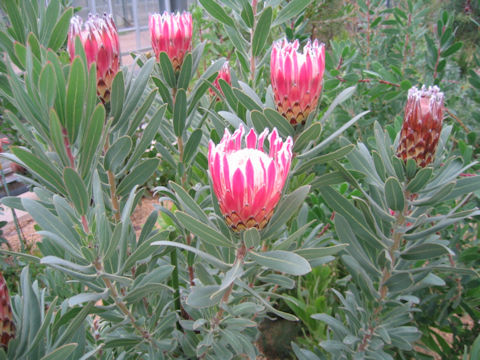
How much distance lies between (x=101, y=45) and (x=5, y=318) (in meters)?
0.53

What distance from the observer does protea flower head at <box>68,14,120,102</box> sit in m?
0.77

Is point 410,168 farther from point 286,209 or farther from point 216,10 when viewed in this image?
point 216,10

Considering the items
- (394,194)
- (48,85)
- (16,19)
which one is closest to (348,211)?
(394,194)

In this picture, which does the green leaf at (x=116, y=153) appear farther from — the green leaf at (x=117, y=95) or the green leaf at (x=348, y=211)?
the green leaf at (x=348, y=211)

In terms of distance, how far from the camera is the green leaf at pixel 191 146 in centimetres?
99

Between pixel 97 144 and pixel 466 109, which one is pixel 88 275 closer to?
pixel 97 144

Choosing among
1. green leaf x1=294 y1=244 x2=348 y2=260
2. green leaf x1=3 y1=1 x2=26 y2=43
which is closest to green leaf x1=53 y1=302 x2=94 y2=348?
green leaf x1=294 y1=244 x2=348 y2=260

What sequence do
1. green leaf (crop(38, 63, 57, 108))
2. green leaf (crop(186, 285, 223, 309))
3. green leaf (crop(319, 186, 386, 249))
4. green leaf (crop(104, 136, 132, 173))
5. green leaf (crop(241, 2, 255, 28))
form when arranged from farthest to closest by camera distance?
green leaf (crop(241, 2, 255, 28)) < green leaf (crop(319, 186, 386, 249)) < green leaf (crop(104, 136, 132, 173)) < green leaf (crop(186, 285, 223, 309)) < green leaf (crop(38, 63, 57, 108))

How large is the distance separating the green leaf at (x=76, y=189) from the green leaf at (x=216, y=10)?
0.66 meters

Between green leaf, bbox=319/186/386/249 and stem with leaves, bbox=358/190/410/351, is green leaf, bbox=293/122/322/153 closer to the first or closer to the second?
green leaf, bbox=319/186/386/249

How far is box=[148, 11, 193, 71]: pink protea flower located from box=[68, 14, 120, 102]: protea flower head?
0.19 m

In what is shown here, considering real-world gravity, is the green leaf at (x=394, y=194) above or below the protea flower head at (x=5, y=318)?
above

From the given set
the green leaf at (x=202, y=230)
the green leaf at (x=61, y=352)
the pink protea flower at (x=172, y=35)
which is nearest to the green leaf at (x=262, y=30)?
the pink protea flower at (x=172, y=35)

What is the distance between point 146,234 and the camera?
95cm
